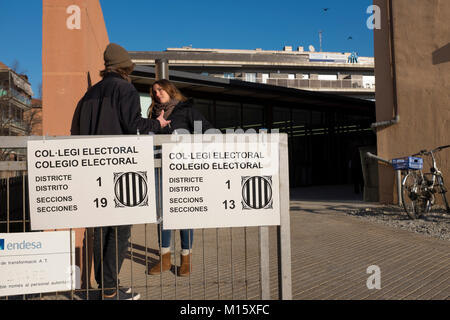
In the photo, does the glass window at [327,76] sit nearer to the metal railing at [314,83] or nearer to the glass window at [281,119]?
the metal railing at [314,83]

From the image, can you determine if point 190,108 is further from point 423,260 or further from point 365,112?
point 365,112

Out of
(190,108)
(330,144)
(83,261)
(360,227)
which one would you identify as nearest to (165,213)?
(83,261)

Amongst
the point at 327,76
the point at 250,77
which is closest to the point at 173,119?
the point at 250,77

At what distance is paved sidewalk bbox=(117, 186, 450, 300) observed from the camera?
10.3ft

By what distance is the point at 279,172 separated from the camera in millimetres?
2529

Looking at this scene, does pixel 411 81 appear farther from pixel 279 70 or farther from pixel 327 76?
pixel 327 76

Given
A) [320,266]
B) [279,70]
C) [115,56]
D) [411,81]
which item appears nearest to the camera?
[115,56]

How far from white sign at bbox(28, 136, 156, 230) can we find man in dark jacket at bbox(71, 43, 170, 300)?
32cm

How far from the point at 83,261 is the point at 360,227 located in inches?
179

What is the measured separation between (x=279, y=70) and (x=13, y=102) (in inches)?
1229

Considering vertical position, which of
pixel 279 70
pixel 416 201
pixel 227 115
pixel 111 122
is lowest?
pixel 416 201

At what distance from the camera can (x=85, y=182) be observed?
8.01 ft

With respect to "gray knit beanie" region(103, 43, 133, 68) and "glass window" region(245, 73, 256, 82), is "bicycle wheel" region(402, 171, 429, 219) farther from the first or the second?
"glass window" region(245, 73, 256, 82)
